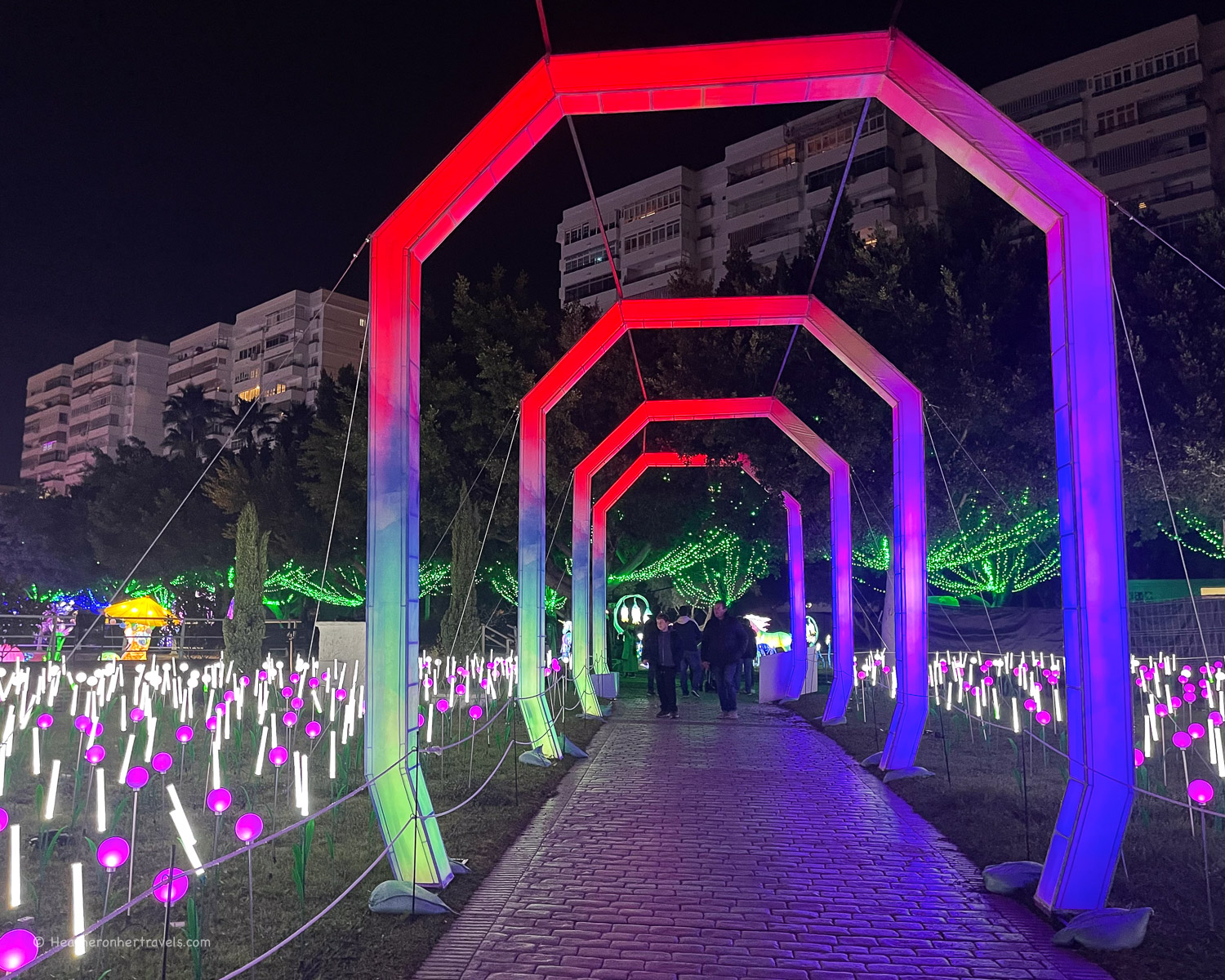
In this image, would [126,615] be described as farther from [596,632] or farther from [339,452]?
[596,632]

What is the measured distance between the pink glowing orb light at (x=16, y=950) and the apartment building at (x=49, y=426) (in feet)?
408

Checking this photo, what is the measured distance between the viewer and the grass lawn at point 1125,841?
475 centimetres

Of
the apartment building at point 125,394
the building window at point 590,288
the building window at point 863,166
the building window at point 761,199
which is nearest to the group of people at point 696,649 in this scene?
the building window at point 863,166

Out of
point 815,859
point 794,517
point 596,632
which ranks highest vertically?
point 794,517

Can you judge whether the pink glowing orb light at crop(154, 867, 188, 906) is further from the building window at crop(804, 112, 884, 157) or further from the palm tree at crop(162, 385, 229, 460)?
the palm tree at crop(162, 385, 229, 460)

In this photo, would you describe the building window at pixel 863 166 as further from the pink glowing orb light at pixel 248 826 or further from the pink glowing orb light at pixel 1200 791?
the pink glowing orb light at pixel 248 826

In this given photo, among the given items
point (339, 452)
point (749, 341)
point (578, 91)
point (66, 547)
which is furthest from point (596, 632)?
point (66, 547)

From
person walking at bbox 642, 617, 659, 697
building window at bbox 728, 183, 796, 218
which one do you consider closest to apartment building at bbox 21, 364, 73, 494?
building window at bbox 728, 183, 796, 218

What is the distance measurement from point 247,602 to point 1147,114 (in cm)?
4882

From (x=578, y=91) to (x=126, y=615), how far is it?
25.3m

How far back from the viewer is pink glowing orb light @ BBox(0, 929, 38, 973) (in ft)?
8.99

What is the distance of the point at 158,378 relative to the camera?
108 meters

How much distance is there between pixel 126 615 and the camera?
26.6 metres

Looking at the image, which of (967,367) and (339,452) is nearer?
Result: (967,367)
